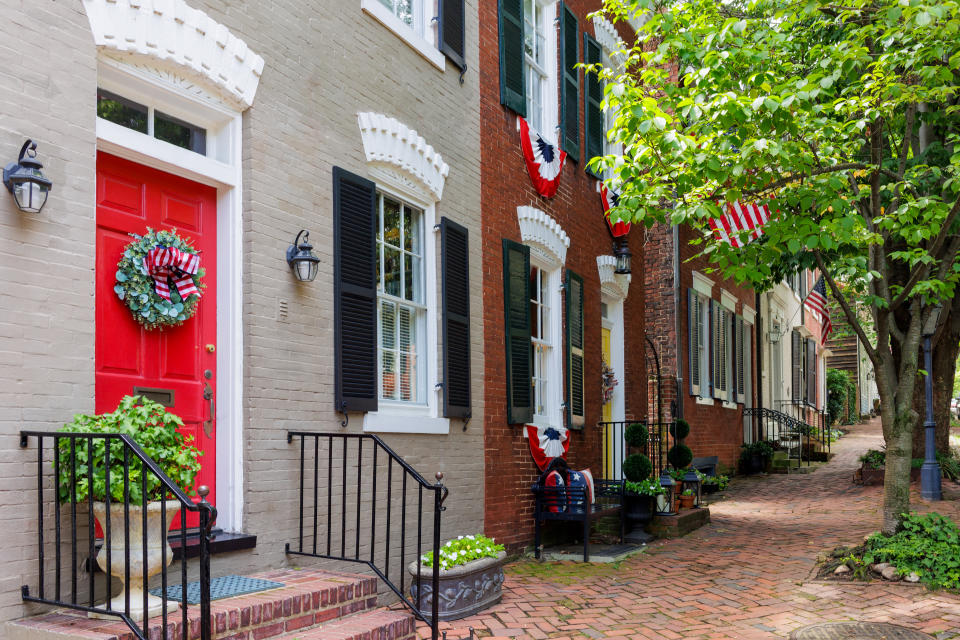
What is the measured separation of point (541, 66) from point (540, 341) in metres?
3.12

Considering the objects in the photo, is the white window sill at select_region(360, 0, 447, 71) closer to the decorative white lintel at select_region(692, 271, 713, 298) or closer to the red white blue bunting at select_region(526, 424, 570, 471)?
the red white blue bunting at select_region(526, 424, 570, 471)

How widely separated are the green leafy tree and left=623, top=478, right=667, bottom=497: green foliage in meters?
2.46

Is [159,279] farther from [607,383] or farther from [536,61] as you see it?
[607,383]

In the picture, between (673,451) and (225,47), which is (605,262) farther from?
(225,47)

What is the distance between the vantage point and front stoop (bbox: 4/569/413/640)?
11.9 feet

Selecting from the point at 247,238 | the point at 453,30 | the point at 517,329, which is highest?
the point at 453,30

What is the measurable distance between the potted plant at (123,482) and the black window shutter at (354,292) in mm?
1965

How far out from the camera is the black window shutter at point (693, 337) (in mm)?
14469

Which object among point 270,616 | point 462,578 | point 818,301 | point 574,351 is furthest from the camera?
point 818,301

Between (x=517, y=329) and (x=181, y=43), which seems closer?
(x=181, y=43)

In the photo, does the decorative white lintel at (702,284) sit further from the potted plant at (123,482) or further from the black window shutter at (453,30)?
the potted plant at (123,482)

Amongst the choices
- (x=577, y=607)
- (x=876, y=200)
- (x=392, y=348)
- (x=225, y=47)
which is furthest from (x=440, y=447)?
(x=876, y=200)

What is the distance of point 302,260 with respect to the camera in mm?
5371

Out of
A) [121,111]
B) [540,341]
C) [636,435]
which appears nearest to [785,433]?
[636,435]
